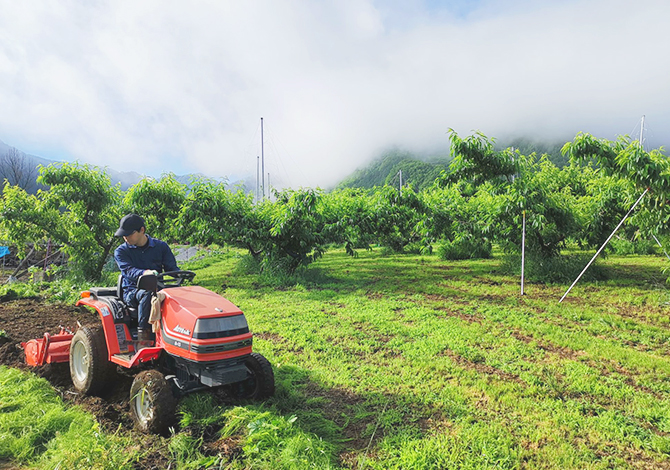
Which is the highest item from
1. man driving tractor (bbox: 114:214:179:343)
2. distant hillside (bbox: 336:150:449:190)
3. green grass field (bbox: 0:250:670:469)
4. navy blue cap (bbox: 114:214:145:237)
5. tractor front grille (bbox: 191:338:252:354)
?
distant hillside (bbox: 336:150:449:190)

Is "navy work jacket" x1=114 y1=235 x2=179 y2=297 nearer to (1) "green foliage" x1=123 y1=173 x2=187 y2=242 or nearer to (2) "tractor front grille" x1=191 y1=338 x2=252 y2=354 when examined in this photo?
(2) "tractor front grille" x1=191 y1=338 x2=252 y2=354

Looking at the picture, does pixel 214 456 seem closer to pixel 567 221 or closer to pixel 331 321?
pixel 331 321

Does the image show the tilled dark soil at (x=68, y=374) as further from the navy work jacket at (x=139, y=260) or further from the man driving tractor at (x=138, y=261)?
the navy work jacket at (x=139, y=260)

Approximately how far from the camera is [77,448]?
9.30 ft

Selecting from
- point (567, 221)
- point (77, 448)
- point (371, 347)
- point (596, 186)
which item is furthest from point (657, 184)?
point (77, 448)

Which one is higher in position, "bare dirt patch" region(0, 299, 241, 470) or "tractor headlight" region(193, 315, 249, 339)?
"tractor headlight" region(193, 315, 249, 339)

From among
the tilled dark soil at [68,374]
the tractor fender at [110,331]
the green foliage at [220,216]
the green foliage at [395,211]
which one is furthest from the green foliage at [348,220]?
the tractor fender at [110,331]

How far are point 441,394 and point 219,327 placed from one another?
7.72 feet

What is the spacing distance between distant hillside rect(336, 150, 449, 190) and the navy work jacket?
149 ft

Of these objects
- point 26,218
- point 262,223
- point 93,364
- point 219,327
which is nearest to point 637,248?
point 262,223

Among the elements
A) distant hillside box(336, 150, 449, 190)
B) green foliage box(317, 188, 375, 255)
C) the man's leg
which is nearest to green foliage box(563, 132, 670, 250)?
green foliage box(317, 188, 375, 255)

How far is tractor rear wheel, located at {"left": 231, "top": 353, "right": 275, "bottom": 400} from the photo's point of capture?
3.62 m

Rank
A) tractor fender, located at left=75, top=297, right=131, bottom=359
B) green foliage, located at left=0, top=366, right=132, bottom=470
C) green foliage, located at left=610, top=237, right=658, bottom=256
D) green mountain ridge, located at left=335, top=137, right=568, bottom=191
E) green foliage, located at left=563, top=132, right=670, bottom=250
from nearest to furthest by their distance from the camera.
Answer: green foliage, located at left=0, top=366, right=132, bottom=470
tractor fender, located at left=75, top=297, right=131, bottom=359
green foliage, located at left=563, top=132, right=670, bottom=250
green foliage, located at left=610, top=237, right=658, bottom=256
green mountain ridge, located at left=335, top=137, right=568, bottom=191

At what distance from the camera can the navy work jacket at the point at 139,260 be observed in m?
3.79
